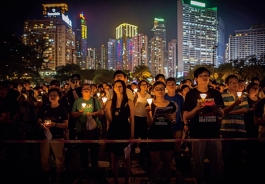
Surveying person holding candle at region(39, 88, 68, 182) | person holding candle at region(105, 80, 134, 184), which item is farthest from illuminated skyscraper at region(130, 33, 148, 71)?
person holding candle at region(105, 80, 134, 184)

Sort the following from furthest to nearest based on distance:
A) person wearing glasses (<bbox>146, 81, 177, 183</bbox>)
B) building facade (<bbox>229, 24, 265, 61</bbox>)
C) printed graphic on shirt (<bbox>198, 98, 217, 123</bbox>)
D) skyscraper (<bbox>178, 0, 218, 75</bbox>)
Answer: building facade (<bbox>229, 24, 265, 61</bbox>) → skyscraper (<bbox>178, 0, 218, 75</bbox>) → person wearing glasses (<bbox>146, 81, 177, 183</bbox>) → printed graphic on shirt (<bbox>198, 98, 217, 123</bbox>)

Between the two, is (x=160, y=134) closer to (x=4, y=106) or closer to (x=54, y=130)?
(x=54, y=130)

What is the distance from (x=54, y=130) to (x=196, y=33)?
602 feet

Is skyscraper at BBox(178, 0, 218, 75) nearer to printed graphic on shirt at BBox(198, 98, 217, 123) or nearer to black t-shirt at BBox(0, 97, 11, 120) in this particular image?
black t-shirt at BBox(0, 97, 11, 120)

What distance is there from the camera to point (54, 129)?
5574mm

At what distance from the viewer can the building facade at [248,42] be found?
18212cm

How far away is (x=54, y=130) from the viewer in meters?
5.57

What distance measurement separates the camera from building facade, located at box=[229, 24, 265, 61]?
182 metres

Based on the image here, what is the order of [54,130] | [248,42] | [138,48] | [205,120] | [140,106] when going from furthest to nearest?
[248,42] → [138,48] → [140,106] → [54,130] → [205,120]

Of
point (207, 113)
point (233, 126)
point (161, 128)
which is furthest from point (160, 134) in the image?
point (233, 126)

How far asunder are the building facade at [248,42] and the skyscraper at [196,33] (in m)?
23.8

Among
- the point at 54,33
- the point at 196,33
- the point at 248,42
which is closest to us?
the point at 54,33

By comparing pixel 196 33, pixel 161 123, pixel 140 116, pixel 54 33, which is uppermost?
pixel 196 33

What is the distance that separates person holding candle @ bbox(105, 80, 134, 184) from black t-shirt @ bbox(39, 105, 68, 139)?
1.19 meters
